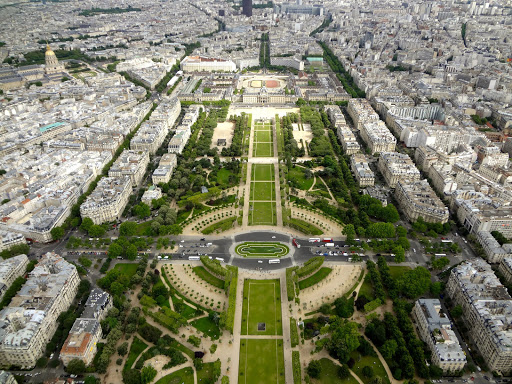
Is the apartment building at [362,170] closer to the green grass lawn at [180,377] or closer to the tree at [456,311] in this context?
the tree at [456,311]

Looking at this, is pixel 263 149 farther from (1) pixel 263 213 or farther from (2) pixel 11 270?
(2) pixel 11 270

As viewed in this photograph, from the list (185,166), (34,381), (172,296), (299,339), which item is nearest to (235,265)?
(172,296)

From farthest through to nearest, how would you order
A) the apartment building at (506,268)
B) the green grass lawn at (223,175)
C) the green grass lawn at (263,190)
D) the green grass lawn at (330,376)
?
1. the green grass lawn at (223,175)
2. the green grass lawn at (263,190)
3. the apartment building at (506,268)
4. the green grass lawn at (330,376)

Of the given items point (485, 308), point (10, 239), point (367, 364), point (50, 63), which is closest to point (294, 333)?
point (367, 364)

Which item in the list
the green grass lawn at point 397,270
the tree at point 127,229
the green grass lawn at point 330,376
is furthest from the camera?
the tree at point 127,229

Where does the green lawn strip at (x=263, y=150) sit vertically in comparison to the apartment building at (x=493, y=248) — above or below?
below

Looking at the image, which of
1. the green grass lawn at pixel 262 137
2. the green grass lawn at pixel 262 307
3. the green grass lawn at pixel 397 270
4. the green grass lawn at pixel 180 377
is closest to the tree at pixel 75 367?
the green grass lawn at pixel 180 377
